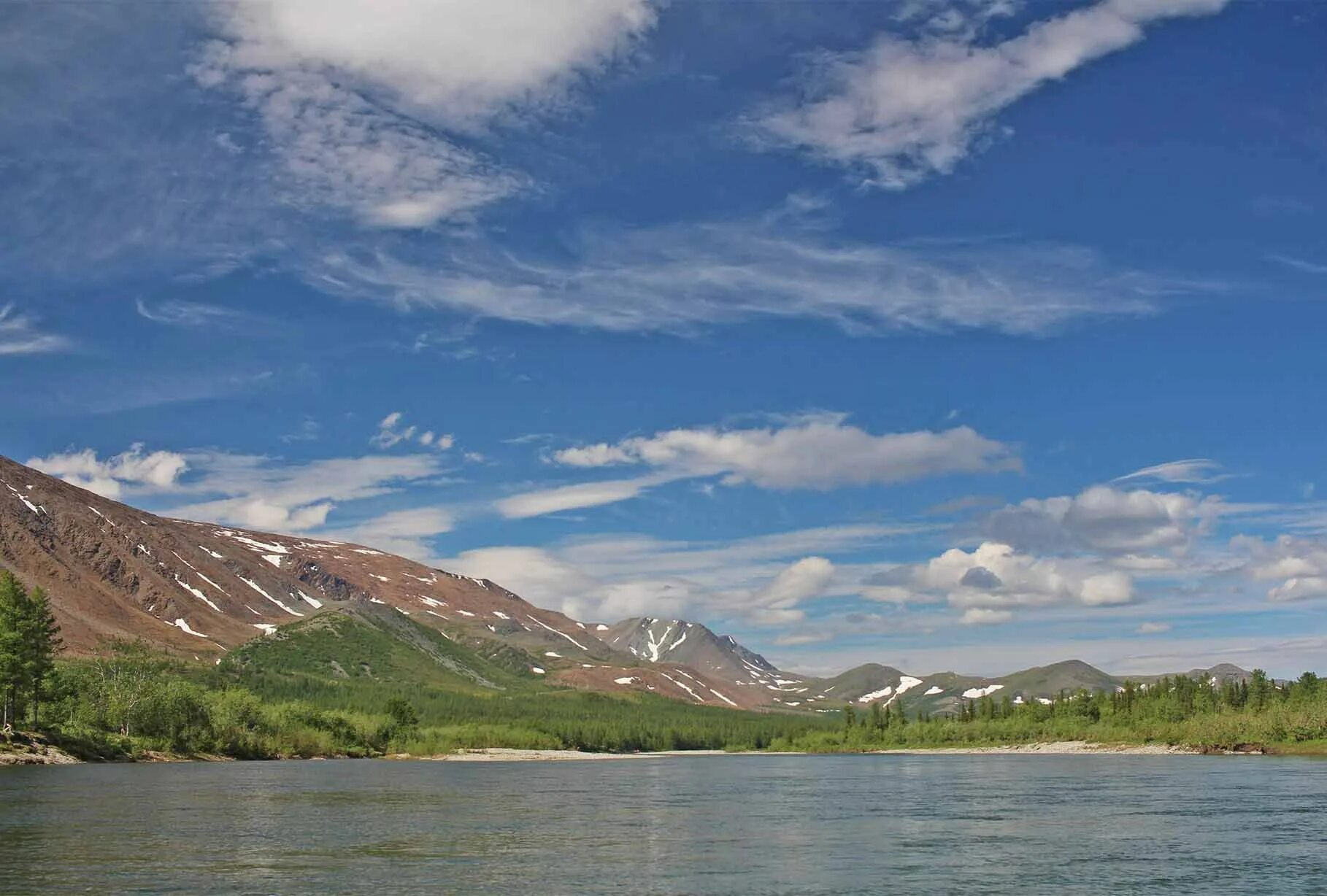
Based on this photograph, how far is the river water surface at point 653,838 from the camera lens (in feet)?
189

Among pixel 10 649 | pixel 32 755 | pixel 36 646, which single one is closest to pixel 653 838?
pixel 10 649

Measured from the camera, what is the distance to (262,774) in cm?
16338

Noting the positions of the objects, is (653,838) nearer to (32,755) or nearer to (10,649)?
(10,649)

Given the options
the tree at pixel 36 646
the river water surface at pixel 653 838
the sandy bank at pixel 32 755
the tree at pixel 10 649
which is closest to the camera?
the river water surface at pixel 653 838

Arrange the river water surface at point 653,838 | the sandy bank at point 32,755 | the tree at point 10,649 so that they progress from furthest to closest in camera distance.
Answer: the tree at point 10,649, the sandy bank at point 32,755, the river water surface at point 653,838

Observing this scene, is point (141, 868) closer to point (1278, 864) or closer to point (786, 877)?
point (786, 877)

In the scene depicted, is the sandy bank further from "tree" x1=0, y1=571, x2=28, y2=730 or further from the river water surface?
the river water surface

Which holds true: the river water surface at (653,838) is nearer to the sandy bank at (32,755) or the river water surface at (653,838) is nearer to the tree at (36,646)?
the sandy bank at (32,755)

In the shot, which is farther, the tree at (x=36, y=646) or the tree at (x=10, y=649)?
the tree at (x=36, y=646)

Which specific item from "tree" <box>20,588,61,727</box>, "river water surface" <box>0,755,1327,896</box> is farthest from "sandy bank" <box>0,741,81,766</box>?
"river water surface" <box>0,755,1327,896</box>

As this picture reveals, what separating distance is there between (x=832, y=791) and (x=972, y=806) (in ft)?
107

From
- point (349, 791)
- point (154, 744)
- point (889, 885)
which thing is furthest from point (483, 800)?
point (154, 744)

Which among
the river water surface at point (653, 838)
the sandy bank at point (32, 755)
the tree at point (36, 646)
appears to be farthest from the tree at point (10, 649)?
the river water surface at point (653, 838)

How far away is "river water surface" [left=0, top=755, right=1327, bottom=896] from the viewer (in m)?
57.5
